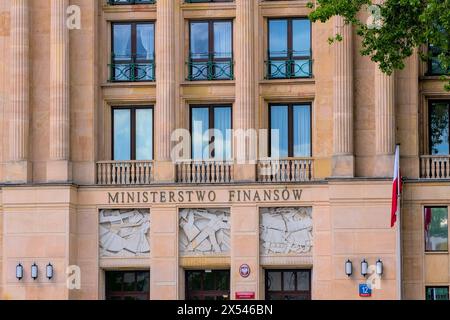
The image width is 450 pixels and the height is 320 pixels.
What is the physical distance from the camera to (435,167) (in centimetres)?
4366

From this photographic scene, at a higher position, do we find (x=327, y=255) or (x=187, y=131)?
(x=187, y=131)

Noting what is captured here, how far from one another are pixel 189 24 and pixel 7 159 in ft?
29.4

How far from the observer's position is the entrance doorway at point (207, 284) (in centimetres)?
4475

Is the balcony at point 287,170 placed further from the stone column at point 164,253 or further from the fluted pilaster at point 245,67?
the stone column at point 164,253

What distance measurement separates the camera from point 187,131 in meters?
45.7

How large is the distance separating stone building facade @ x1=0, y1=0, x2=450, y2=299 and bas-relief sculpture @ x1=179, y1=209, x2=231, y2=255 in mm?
54

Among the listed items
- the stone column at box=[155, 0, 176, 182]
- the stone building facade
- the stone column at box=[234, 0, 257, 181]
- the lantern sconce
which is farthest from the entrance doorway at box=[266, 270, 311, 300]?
the lantern sconce

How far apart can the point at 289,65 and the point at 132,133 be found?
6.82 meters

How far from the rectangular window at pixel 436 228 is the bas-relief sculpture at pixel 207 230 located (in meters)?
7.53

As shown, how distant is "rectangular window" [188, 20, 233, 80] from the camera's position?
45656 millimetres

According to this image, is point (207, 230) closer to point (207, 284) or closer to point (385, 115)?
point (207, 284)

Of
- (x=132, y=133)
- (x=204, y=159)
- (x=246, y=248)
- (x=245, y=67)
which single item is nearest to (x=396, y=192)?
(x=246, y=248)

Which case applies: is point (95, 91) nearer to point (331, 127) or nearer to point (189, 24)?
point (189, 24)

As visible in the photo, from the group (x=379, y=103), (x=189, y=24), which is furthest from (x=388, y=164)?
(x=189, y=24)
